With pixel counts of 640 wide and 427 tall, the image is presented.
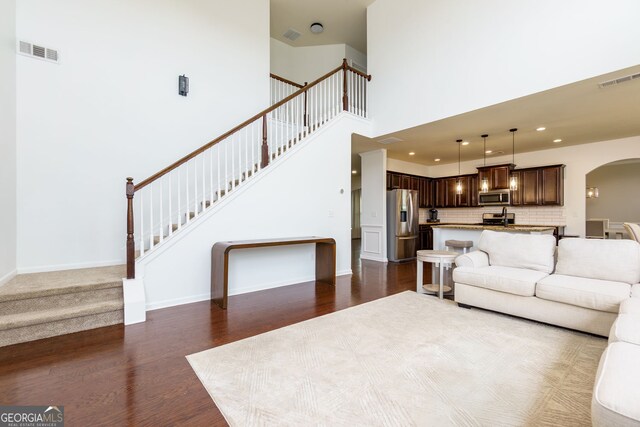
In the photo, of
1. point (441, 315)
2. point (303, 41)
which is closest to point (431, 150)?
point (303, 41)

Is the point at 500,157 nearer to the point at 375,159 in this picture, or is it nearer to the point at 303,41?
the point at 375,159

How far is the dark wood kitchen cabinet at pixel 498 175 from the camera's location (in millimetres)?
7613

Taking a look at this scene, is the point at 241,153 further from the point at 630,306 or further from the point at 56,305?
the point at 630,306

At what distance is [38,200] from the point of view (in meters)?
3.71

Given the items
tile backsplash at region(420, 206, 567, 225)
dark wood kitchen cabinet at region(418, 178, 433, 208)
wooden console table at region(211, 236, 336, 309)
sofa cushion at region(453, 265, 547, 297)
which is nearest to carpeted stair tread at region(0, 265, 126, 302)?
wooden console table at region(211, 236, 336, 309)

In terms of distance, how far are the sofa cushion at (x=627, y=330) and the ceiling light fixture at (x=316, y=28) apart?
7.61 m

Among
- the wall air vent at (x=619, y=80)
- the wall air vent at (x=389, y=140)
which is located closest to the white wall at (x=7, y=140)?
the wall air vent at (x=389, y=140)

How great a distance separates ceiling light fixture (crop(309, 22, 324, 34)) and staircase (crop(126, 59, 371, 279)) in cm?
161

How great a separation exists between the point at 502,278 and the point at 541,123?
3.81 metres

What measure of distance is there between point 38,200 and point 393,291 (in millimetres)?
5107

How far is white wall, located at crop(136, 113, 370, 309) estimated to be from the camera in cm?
371

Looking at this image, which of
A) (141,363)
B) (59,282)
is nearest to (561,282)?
(141,363)

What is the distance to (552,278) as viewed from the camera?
123 inches

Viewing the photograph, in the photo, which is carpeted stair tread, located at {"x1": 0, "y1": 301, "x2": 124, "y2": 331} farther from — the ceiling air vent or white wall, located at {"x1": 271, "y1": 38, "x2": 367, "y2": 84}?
the ceiling air vent
